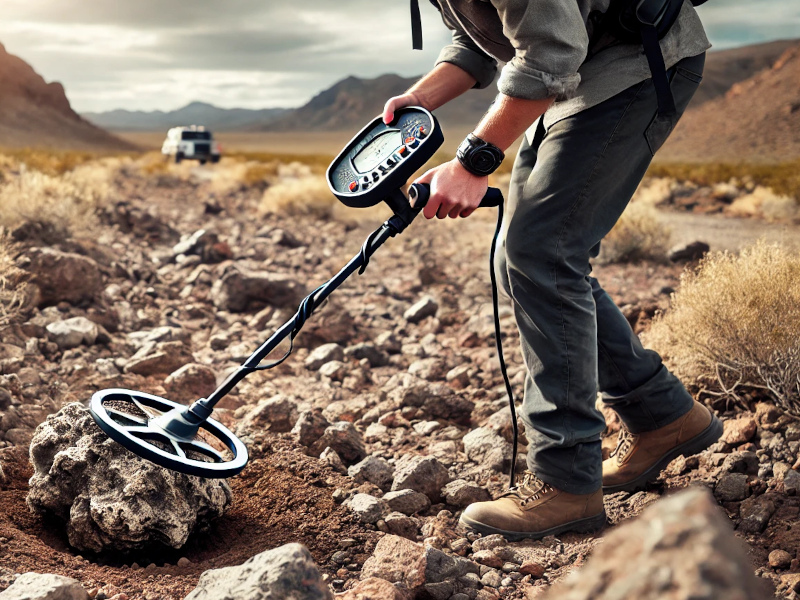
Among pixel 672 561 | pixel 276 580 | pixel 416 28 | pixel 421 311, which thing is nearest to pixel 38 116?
pixel 421 311

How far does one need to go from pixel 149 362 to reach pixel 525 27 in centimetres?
318

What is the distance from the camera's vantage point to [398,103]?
272 centimetres

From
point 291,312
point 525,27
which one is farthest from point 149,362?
point 525,27

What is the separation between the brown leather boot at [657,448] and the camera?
3023mm

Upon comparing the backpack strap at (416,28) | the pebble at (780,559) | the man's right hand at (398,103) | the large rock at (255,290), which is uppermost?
the backpack strap at (416,28)

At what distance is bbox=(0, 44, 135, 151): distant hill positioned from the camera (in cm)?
8638

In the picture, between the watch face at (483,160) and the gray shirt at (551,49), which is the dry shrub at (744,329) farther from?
the watch face at (483,160)

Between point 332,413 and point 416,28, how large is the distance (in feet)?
6.88

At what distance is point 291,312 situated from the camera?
5.84 m

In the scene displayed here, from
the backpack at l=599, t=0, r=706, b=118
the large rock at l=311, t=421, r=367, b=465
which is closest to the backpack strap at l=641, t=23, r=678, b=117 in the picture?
the backpack at l=599, t=0, r=706, b=118

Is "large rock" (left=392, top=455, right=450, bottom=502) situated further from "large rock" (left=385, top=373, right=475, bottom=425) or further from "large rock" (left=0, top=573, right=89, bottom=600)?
"large rock" (left=0, top=573, right=89, bottom=600)

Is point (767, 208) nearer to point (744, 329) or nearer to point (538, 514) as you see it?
point (744, 329)

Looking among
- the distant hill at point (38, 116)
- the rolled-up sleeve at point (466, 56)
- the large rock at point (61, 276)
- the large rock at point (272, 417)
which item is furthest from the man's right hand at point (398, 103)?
the distant hill at point (38, 116)

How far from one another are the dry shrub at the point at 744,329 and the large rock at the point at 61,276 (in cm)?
416
